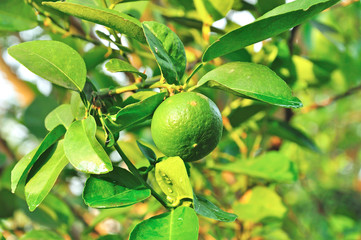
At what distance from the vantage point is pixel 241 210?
2.69ft

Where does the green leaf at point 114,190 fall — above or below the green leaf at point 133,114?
below

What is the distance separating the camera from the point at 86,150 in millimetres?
391

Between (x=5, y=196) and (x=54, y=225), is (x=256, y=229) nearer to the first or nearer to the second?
(x=54, y=225)

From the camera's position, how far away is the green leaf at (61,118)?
0.47m

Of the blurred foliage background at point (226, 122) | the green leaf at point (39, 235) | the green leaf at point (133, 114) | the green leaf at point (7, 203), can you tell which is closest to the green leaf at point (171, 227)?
the green leaf at point (133, 114)

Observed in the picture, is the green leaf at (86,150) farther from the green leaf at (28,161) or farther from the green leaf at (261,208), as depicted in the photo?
the green leaf at (261,208)

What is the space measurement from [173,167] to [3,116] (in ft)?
5.24

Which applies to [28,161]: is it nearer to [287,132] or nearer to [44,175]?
[44,175]

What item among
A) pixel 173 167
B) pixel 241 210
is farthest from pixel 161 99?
pixel 241 210

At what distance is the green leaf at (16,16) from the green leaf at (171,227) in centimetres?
43

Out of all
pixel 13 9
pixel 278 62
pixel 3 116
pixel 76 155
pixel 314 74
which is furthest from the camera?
pixel 3 116

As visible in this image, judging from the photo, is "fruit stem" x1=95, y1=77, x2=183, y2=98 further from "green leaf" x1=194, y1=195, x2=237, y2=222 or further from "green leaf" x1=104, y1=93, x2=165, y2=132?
"green leaf" x1=194, y1=195, x2=237, y2=222

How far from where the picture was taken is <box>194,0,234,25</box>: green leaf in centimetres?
65

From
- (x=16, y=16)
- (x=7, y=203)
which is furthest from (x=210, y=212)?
(x=7, y=203)
